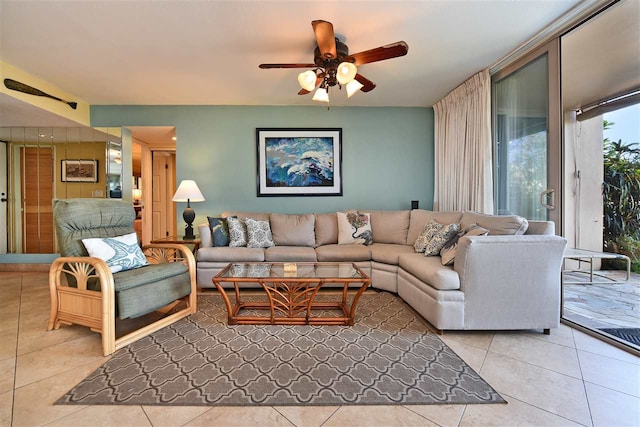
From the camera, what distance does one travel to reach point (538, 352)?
6.15ft

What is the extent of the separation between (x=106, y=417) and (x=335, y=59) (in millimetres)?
2692

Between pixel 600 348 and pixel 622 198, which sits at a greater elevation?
pixel 622 198

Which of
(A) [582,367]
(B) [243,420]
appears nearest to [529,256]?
(A) [582,367]

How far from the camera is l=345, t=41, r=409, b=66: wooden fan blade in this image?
1.91m

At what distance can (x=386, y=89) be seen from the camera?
356 cm

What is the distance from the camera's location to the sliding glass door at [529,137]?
2.45m

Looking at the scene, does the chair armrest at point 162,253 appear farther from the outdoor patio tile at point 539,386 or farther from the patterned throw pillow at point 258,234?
the outdoor patio tile at point 539,386

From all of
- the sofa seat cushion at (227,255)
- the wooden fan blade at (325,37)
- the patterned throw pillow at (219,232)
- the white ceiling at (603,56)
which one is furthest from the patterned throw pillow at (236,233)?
the white ceiling at (603,56)

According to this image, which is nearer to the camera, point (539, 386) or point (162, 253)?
point (539, 386)

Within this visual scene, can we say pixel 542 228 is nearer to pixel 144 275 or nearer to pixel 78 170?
pixel 144 275

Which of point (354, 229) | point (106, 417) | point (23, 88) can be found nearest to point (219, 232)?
point (354, 229)

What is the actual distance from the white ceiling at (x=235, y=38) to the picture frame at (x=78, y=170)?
1.61 meters

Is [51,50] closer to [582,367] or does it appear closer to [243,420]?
[243,420]

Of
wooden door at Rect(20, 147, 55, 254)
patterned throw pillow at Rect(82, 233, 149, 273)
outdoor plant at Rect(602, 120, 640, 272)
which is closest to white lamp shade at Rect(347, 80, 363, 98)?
patterned throw pillow at Rect(82, 233, 149, 273)
